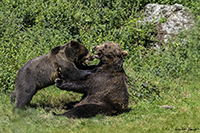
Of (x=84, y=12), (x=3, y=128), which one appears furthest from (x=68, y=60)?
(x=84, y=12)

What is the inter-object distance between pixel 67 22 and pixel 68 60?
17.2 ft

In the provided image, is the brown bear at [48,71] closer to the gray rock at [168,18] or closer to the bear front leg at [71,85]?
the bear front leg at [71,85]

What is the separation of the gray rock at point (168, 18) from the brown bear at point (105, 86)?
534cm

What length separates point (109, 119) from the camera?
20.8ft

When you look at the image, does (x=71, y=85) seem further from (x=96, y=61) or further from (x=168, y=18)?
(x=168, y=18)

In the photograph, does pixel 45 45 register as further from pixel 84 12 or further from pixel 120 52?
pixel 120 52

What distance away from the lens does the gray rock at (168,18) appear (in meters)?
→ 11.8

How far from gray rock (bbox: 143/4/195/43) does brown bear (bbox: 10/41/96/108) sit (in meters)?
5.74

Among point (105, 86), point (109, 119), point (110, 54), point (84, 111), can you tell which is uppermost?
point (110, 54)

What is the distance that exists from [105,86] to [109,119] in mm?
684

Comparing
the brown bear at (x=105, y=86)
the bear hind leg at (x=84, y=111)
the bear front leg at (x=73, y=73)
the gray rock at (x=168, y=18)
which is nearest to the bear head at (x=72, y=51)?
the bear front leg at (x=73, y=73)

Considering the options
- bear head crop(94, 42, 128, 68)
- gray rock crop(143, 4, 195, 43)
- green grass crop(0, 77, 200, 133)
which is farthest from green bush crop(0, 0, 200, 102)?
bear head crop(94, 42, 128, 68)

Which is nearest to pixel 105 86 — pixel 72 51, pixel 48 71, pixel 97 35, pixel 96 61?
pixel 72 51

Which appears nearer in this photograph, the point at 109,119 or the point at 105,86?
the point at 109,119
